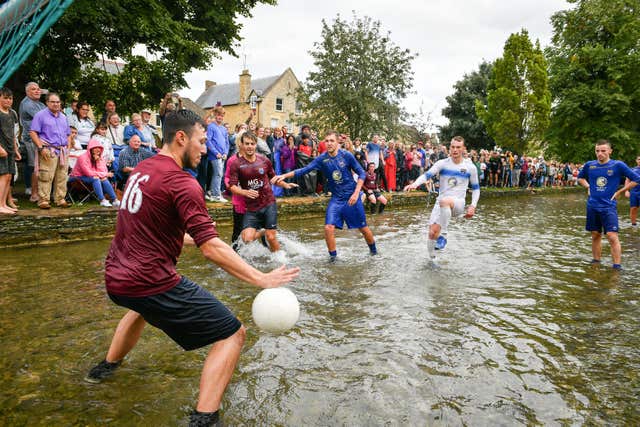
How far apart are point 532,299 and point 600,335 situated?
1.16m

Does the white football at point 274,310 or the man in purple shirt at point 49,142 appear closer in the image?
the white football at point 274,310

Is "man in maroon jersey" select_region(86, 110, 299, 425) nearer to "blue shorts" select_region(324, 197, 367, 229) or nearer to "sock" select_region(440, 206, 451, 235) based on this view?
"blue shorts" select_region(324, 197, 367, 229)

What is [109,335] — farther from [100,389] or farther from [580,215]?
[580,215]

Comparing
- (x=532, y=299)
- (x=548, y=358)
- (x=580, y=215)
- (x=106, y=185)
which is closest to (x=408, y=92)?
(x=580, y=215)

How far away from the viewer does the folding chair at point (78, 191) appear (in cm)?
991

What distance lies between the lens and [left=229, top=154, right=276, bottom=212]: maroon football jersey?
6.76m

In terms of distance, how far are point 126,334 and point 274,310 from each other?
1.15 m

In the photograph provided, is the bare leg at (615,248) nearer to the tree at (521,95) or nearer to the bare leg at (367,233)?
the bare leg at (367,233)

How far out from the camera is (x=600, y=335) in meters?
4.21

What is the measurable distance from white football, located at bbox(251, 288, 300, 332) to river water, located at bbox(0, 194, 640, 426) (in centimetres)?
56

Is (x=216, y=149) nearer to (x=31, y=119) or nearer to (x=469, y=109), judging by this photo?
(x=31, y=119)

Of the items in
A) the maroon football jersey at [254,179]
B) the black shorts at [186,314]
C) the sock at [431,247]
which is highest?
the maroon football jersey at [254,179]

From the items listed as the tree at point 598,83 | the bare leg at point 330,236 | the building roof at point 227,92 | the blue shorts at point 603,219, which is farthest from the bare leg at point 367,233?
the building roof at point 227,92

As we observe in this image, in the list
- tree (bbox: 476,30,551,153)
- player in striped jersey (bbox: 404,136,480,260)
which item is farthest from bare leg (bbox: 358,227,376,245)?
tree (bbox: 476,30,551,153)
